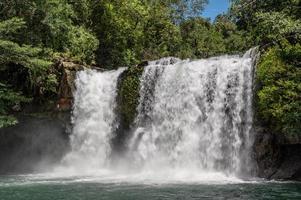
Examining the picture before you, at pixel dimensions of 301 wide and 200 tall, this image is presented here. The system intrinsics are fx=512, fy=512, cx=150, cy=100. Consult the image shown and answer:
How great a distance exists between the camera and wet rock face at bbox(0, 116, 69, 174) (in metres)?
27.8

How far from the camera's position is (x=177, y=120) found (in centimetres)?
2405

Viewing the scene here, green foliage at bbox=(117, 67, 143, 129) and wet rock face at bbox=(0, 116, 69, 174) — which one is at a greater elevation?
green foliage at bbox=(117, 67, 143, 129)

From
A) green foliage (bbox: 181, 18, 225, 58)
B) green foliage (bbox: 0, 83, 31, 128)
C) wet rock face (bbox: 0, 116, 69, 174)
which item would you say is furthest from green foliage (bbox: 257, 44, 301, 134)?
green foliage (bbox: 181, 18, 225, 58)

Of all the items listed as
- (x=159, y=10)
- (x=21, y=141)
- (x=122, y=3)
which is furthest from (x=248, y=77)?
(x=159, y=10)

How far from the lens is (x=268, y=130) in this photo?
67.0 ft

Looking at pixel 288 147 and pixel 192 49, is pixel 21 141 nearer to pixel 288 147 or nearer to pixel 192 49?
pixel 288 147

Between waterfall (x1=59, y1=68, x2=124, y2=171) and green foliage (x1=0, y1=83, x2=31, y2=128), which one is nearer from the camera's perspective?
green foliage (x1=0, y1=83, x2=31, y2=128)

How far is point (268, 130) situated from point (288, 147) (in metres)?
1.16

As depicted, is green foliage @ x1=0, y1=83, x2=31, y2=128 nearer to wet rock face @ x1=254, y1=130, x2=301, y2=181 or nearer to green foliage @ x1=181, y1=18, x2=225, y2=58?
wet rock face @ x1=254, y1=130, x2=301, y2=181

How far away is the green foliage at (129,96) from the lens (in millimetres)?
25516

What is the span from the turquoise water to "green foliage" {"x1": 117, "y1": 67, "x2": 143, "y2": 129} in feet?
21.0

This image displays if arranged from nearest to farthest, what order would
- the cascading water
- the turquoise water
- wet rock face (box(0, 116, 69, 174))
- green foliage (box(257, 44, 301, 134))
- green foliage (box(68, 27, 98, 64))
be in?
the turquoise water < green foliage (box(257, 44, 301, 134)) < the cascading water < wet rock face (box(0, 116, 69, 174)) < green foliage (box(68, 27, 98, 64))

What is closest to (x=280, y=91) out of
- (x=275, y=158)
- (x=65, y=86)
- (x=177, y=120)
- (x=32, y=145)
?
(x=275, y=158)

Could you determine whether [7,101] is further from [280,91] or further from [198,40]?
[198,40]
